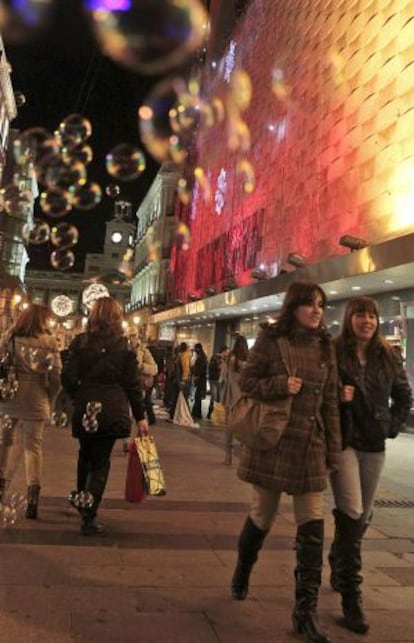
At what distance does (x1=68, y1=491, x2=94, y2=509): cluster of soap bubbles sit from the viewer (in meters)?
5.12

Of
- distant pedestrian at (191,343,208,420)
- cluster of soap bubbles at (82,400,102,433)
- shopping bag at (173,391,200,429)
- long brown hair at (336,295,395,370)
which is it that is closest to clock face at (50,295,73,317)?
distant pedestrian at (191,343,208,420)

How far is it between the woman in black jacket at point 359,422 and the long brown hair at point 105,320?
2081mm

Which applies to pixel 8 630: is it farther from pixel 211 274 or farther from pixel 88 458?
pixel 211 274

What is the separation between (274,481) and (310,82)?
1937 centimetres

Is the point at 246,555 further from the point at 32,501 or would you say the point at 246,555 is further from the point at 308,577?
the point at 32,501

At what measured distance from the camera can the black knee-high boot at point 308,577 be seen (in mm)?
3340

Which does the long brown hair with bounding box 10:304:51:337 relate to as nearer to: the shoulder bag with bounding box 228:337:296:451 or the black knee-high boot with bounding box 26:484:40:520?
the black knee-high boot with bounding box 26:484:40:520

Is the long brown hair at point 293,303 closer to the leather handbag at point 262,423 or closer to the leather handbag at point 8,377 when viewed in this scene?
the leather handbag at point 262,423

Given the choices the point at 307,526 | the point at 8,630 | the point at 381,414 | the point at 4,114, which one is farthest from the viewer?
the point at 4,114

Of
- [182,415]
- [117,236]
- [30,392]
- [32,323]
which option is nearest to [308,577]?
[30,392]

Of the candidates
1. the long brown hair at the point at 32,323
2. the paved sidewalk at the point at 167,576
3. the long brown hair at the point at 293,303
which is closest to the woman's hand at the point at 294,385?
the long brown hair at the point at 293,303

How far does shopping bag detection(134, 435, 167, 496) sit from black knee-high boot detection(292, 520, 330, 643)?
188 cm

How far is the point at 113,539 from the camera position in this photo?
5027mm

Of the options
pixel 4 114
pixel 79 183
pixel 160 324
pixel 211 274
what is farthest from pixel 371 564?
pixel 4 114
